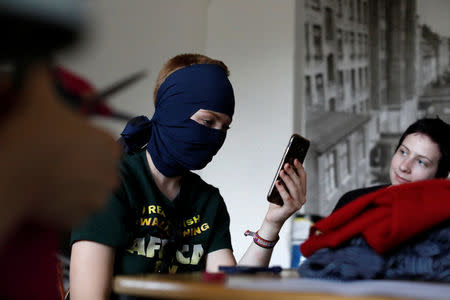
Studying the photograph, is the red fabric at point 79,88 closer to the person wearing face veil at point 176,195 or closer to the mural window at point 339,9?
the person wearing face veil at point 176,195

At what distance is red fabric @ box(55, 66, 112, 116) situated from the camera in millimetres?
360

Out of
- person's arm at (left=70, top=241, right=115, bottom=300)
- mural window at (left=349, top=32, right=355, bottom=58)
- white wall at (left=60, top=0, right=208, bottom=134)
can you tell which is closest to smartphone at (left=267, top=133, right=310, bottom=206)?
person's arm at (left=70, top=241, right=115, bottom=300)

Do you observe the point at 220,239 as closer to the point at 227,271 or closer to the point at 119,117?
the point at 227,271

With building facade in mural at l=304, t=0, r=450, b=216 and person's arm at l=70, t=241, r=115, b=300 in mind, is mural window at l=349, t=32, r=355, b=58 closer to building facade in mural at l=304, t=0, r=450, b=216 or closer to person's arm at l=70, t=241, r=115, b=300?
building facade in mural at l=304, t=0, r=450, b=216

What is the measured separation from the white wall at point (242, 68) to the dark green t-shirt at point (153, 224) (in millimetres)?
1502

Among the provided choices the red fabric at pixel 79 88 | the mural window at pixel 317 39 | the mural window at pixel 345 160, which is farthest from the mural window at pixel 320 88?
the red fabric at pixel 79 88

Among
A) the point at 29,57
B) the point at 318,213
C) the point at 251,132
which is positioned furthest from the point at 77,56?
the point at 251,132

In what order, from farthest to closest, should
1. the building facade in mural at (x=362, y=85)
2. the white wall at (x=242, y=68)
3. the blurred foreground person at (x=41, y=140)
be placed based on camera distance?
1. the white wall at (x=242, y=68)
2. the building facade in mural at (x=362, y=85)
3. the blurred foreground person at (x=41, y=140)

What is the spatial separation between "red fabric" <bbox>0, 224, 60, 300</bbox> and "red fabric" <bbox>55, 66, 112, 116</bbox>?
0.08 m

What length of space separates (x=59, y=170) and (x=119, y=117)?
0.24ft

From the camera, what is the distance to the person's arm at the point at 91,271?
3.84 ft

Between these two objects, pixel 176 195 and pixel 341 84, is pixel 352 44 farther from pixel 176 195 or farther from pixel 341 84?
pixel 176 195

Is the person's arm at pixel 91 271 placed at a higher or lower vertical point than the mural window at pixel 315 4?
lower

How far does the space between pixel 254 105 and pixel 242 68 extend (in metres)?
0.24
